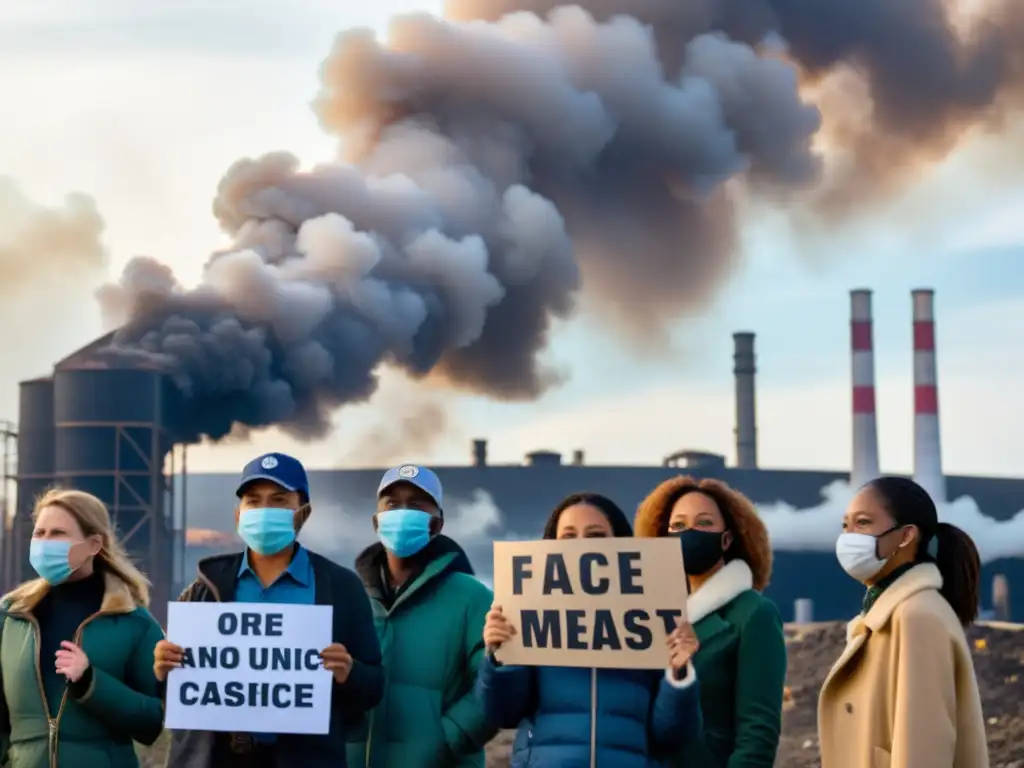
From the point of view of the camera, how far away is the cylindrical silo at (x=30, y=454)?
30.2 m

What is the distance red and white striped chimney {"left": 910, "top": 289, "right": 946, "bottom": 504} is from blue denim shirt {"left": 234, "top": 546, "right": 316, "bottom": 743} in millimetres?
34208

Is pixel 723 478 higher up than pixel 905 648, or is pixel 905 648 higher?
pixel 723 478

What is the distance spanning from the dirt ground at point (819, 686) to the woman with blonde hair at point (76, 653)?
30.9ft

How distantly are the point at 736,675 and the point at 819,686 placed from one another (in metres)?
13.4

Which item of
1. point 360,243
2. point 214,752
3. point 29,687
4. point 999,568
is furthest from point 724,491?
point 999,568

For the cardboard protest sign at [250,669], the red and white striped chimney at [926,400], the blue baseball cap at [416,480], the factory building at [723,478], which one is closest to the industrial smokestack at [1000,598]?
the factory building at [723,478]

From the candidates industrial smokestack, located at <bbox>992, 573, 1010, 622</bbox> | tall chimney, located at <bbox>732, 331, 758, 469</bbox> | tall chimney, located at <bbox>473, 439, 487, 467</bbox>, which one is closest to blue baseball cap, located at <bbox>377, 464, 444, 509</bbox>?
tall chimney, located at <bbox>473, 439, 487, 467</bbox>

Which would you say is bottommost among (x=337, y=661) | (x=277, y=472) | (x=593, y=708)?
(x=593, y=708)

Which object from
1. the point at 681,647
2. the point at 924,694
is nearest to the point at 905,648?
the point at 924,694

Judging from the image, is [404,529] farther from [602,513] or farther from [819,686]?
[819,686]

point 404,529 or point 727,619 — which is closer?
point 727,619

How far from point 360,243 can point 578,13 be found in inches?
428

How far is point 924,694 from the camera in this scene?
392 cm

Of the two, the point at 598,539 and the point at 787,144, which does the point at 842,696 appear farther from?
the point at 787,144
